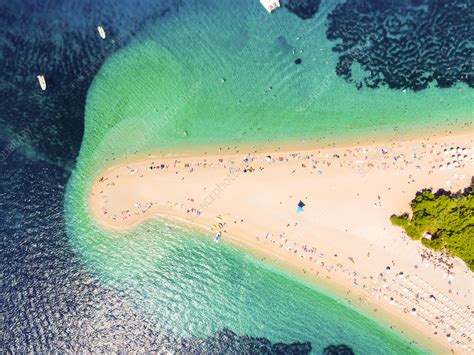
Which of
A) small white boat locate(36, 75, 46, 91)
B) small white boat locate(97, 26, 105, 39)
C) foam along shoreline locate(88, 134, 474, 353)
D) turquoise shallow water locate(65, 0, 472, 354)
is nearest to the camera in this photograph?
foam along shoreline locate(88, 134, 474, 353)

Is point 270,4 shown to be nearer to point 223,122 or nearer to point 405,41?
point 223,122

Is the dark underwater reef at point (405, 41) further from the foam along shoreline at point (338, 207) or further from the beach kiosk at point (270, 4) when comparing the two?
the foam along shoreline at point (338, 207)

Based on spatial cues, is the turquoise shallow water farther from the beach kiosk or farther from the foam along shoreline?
the foam along shoreline

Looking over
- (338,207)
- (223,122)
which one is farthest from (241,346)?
(223,122)

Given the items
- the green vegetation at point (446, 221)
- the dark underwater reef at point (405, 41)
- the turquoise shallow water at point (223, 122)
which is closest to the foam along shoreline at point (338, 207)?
the green vegetation at point (446, 221)

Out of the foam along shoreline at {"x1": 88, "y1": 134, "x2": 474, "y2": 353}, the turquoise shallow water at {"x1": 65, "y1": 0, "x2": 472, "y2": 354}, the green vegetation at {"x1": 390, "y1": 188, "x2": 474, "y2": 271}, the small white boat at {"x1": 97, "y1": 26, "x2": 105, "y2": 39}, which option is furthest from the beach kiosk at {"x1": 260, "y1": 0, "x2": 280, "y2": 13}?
the green vegetation at {"x1": 390, "y1": 188, "x2": 474, "y2": 271}

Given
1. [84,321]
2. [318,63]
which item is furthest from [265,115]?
[84,321]

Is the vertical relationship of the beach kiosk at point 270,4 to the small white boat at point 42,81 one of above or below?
above

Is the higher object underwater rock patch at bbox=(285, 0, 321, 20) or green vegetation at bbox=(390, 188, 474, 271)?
underwater rock patch at bbox=(285, 0, 321, 20)
